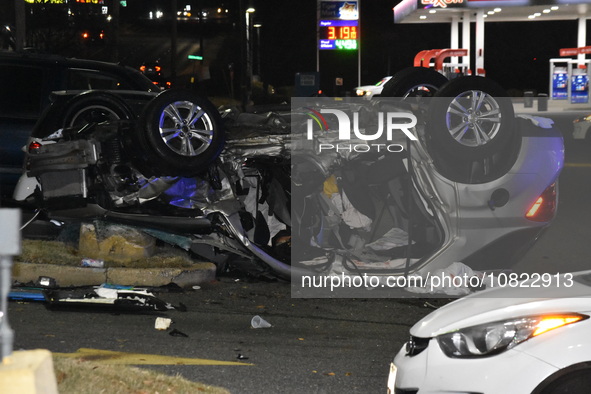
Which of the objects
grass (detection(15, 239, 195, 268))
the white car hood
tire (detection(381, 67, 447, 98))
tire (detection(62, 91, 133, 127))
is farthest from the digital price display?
the white car hood

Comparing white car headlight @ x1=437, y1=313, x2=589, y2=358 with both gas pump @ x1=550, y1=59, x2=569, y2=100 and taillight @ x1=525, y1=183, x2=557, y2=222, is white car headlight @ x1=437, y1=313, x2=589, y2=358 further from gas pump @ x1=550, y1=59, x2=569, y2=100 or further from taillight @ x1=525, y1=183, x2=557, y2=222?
gas pump @ x1=550, y1=59, x2=569, y2=100

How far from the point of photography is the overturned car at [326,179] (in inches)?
304

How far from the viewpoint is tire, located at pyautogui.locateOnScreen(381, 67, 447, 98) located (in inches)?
324

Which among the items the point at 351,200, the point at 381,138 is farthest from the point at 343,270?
the point at 381,138

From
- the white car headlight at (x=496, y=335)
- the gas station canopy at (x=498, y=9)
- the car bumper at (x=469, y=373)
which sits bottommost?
the car bumper at (x=469, y=373)

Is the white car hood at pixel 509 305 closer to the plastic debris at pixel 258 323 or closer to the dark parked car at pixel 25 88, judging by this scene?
the plastic debris at pixel 258 323

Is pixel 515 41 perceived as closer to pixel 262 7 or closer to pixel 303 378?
pixel 262 7

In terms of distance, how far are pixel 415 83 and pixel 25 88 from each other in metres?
5.72

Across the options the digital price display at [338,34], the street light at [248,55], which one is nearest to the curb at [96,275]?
the street light at [248,55]

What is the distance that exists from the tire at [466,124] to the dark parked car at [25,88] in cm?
586

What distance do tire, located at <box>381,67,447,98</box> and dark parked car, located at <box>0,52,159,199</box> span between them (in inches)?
203

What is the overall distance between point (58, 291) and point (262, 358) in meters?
2.31

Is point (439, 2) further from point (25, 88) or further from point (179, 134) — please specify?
point (179, 134)

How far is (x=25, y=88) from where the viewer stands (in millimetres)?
11750
